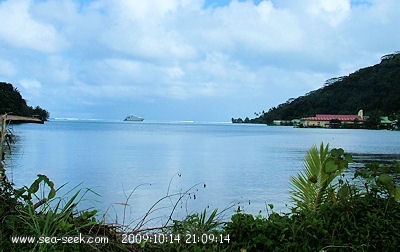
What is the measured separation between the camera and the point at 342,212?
4203 millimetres

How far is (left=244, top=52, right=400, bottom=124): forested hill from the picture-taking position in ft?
414

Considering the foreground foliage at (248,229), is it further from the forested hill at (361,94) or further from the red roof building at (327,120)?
the red roof building at (327,120)

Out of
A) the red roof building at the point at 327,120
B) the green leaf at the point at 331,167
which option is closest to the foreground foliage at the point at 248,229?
the green leaf at the point at 331,167

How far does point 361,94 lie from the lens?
140 m

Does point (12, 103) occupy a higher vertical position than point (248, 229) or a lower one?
higher

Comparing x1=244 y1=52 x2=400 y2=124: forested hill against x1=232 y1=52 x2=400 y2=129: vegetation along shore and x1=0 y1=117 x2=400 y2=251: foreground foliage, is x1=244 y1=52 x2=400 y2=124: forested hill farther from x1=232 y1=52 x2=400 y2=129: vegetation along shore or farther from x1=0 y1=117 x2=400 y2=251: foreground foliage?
x1=0 y1=117 x2=400 y2=251: foreground foliage

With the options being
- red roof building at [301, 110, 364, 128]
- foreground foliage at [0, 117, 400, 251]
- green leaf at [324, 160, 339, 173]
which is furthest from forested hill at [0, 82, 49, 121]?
red roof building at [301, 110, 364, 128]

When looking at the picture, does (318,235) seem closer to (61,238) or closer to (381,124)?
(61,238)

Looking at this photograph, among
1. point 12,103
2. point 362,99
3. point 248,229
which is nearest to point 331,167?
point 248,229

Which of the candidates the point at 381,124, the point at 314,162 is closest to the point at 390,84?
the point at 381,124

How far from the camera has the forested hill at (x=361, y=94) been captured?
12608cm

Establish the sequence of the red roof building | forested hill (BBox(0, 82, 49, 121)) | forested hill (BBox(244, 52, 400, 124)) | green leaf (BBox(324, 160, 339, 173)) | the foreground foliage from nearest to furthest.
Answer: the foreground foliage → green leaf (BBox(324, 160, 339, 173)) → forested hill (BBox(0, 82, 49, 121)) → forested hill (BBox(244, 52, 400, 124)) → the red roof building

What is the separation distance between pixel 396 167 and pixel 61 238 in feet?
10.1

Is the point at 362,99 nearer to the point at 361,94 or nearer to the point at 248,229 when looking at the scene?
the point at 361,94
